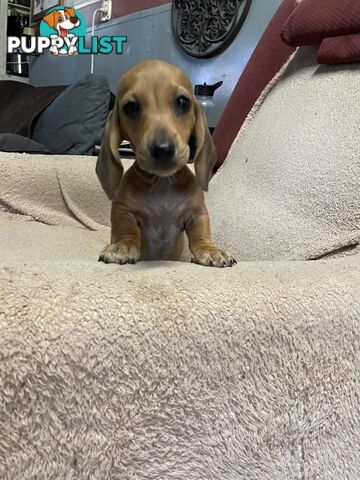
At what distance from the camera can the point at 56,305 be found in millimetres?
487

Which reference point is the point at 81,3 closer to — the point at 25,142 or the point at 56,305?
the point at 25,142

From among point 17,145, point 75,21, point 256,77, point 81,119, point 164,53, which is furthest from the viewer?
point 75,21

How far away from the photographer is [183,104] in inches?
34.8

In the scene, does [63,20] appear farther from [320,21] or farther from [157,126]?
[157,126]

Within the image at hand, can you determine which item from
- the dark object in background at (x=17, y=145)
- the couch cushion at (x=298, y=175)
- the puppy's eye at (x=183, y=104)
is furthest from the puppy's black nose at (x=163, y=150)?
the dark object in background at (x=17, y=145)

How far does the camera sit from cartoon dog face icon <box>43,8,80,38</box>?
144 inches

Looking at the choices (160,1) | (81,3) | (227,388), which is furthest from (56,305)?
(81,3)

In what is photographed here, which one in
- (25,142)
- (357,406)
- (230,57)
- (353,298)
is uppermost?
(353,298)

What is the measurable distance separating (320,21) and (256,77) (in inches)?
13.4

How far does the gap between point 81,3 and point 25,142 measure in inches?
76.3

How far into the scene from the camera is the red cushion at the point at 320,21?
1.12 metres

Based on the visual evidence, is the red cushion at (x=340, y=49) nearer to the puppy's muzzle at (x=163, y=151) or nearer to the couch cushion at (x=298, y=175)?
the couch cushion at (x=298, y=175)

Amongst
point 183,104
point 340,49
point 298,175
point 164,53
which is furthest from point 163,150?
point 164,53

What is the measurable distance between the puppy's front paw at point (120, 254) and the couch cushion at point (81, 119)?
5.79 feet
